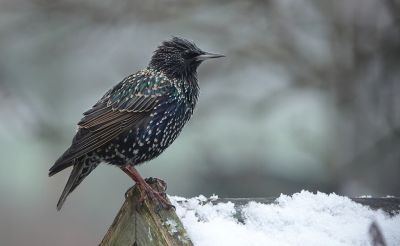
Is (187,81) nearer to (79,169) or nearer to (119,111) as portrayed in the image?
(119,111)

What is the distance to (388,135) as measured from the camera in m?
4.84

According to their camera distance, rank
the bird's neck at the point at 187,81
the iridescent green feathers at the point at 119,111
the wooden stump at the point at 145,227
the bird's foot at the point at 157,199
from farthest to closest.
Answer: the bird's neck at the point at 187,81 < the iridescent green feathers at the point at 119,111 < the bird's foot at the point at 157,199 < the wooden stump at the point at 145,227

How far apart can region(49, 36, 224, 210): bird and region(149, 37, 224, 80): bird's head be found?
0.14ft

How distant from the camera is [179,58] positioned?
8.78 feet

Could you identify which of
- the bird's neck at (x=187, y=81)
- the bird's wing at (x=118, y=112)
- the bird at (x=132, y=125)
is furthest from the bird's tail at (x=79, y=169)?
the bird's neck at (x=187, y=81)

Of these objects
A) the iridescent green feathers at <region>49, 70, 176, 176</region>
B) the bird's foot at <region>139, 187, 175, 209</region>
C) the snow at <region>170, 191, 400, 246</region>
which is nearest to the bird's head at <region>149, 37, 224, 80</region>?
the iridescent green feathers at <region>49, 70, 176, 176</region>

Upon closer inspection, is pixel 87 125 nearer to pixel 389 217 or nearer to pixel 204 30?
pixel 389 217

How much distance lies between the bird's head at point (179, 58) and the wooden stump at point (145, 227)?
1104 millimetres

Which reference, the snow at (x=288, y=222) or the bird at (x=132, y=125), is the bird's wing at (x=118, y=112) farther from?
the snow at (x=288, y=222)

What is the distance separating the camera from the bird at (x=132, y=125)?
2.34m

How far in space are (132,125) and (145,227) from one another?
2.84 ft

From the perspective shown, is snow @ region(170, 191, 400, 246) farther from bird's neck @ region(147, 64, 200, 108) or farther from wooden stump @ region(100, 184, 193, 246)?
bird's neck @ region(147, 64, 200, 108)

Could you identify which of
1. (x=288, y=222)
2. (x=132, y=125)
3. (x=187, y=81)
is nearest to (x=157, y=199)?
(x=288, y=222)

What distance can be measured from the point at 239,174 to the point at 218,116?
0.71 meters
